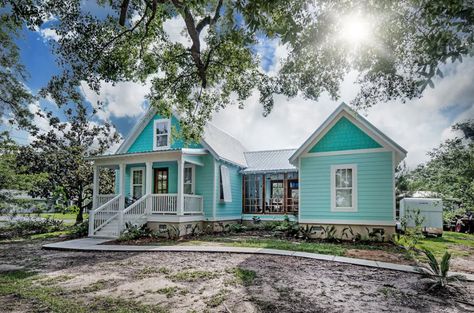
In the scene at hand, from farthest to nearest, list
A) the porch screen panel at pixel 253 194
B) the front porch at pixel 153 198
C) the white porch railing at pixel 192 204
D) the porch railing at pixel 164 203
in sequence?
the porch screen panel at pixel 253 194
the white porch railing at pixel 192 204
the porch railing at pixel 164 203
the front porch at pixel 153 198

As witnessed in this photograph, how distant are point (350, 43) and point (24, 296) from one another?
306 inches

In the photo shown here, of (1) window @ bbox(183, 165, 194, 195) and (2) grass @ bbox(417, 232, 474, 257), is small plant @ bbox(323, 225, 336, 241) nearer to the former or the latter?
(2) grass @ bbox(417, 232, 474, 257)

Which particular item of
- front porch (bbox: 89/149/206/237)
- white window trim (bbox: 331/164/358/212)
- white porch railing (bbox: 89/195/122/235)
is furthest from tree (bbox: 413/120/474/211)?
white porch railing (bbox: 89/195/122/235)

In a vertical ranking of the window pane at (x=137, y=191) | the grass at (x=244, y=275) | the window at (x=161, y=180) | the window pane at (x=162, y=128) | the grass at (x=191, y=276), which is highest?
the window pane at (x=162, y=128)

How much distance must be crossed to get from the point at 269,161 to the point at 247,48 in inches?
407

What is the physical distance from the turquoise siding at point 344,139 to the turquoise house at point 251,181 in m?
0.04

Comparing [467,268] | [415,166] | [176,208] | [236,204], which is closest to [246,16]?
[467,268]

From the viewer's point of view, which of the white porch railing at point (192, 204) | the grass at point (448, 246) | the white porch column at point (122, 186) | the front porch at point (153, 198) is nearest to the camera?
the grass at point (448, 246)

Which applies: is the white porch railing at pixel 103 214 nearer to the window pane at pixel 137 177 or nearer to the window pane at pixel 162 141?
the window pane at pixel 137 177

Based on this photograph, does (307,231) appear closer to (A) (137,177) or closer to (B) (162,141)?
(B) (162,141)

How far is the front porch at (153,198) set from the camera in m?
13.3

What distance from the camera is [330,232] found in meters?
12.0

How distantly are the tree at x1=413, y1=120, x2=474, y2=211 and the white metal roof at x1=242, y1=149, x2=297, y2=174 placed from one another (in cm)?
1054

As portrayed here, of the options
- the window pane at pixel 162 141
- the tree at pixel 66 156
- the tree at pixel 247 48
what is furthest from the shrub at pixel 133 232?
the tree at pixel 66 156
